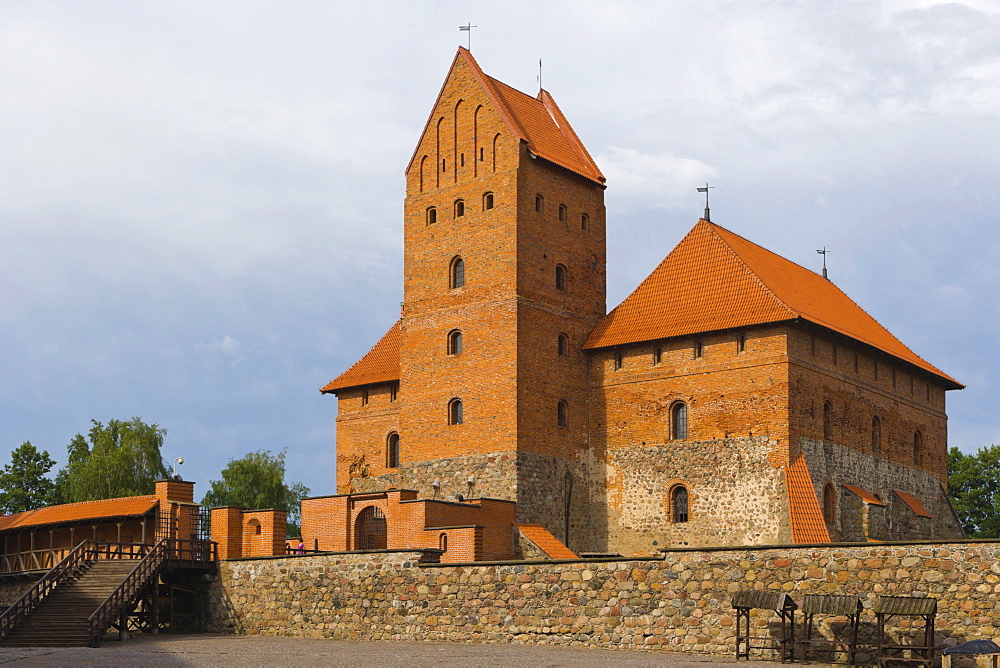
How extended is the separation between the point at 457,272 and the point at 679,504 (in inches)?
353

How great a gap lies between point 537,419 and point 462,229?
5.89m

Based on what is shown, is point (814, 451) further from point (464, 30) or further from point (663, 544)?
point (464, 30)

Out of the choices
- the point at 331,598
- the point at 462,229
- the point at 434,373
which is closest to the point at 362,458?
the point at 434,373

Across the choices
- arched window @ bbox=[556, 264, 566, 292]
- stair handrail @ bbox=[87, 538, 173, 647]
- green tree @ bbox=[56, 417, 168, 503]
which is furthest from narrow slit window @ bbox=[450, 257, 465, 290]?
green tree @ bbox=[56, 417, 168, 503]

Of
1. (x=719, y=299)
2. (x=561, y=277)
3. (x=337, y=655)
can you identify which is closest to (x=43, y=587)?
(x=337, y=655)

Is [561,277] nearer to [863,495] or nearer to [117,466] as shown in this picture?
[863,495]

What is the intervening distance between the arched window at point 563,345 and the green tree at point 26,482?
28.5 metres

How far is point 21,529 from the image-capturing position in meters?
39.8

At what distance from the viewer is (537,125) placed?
39.9 m

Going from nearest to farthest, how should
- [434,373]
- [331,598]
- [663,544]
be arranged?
[331,598], [663,544], [434,373]

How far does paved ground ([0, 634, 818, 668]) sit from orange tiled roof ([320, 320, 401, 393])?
15167 millimetres

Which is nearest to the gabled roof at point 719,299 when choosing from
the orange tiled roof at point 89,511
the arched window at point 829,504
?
the arched window at point 829,504

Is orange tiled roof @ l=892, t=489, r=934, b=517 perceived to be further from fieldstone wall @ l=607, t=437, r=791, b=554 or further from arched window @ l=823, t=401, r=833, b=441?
fieldstone wall @ l=607, t=437, r=791, b=554

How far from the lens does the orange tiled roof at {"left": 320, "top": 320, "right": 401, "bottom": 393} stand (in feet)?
140
